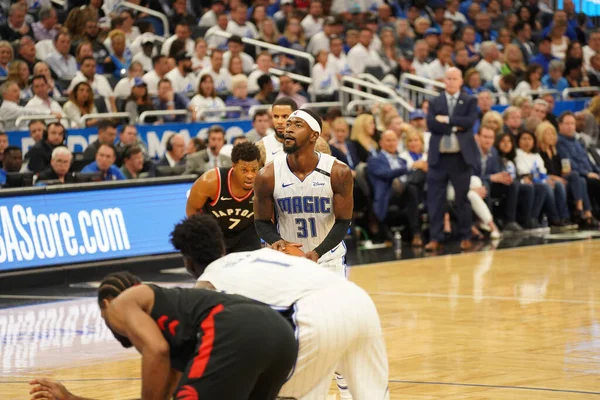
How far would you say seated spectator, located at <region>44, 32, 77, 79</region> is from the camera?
1855 cm

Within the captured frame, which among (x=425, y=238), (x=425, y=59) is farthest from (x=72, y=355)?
(x=425, y=59)

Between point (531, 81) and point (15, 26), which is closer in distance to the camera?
point (15, 26)

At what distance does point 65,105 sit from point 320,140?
8380mm

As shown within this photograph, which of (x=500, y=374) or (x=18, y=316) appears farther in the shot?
(x=18, y=316)

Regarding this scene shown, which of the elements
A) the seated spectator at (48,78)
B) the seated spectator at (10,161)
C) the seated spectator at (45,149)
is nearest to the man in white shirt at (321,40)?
the seated spectator at (48,78)

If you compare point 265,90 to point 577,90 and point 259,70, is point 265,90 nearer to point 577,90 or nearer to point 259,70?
point 259,70

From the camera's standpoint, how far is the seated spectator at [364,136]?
1811 cm

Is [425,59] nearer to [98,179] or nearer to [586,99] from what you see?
[586,99]

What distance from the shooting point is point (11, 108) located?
16.5m

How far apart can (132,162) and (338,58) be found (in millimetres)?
7067

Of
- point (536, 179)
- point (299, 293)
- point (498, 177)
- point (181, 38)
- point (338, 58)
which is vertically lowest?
point (536, 179)

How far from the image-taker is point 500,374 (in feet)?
29.4

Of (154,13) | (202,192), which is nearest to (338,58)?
(154,13)

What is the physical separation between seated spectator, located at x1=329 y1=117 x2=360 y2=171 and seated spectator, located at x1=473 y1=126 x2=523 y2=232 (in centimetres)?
188
